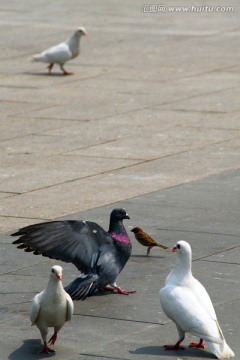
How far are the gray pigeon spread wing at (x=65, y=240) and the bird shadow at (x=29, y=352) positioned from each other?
0.98m

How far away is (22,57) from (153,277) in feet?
47.0

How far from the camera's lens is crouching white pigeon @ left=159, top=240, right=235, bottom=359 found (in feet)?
27.0

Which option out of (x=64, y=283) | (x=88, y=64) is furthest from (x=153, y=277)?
(x=88, y=64)

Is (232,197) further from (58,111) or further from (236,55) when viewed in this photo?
(236,55)

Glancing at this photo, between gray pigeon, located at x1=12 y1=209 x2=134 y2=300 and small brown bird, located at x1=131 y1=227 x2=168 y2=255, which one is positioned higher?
gray pigeon, located at x1=12 y1=209 x2=134 y2=300

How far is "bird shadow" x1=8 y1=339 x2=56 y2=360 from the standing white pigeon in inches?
538

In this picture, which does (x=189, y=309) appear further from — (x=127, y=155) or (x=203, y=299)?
(x=127, y=155)

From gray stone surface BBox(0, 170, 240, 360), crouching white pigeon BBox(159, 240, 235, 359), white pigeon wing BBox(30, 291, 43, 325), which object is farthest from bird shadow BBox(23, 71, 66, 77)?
white pigeon wing BBox(30, 291, 43, 325)

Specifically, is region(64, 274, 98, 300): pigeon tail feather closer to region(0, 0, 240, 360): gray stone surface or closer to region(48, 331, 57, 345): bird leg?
region(0, 0, 240, 360): gray stone surface

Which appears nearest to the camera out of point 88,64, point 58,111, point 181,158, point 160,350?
point 160,350

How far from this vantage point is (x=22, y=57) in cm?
2425

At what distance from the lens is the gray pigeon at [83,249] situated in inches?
379

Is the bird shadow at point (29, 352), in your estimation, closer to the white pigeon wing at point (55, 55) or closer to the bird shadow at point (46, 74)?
the white pigeon wing at point (55, 55)

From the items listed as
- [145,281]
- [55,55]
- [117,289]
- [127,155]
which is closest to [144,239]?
[145,281]
